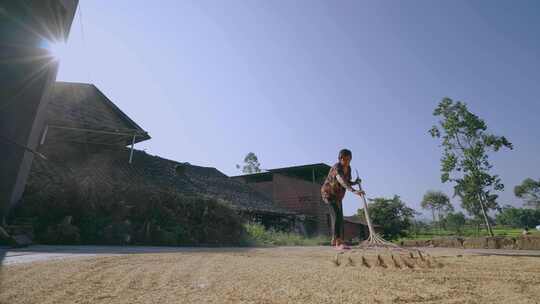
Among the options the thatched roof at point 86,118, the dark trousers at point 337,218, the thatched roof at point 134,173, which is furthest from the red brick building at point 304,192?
the dark trousers at point 337,218

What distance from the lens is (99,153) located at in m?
11.6

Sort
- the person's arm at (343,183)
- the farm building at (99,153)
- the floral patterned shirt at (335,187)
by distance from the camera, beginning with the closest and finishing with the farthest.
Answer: the person's arm at (343,183), the floral patterned shirt at (335,187), the farm building at (99,153)

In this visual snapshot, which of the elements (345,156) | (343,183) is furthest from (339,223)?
(345,156)

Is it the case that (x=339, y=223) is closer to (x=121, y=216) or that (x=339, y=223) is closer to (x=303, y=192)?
(x=121, y=216)

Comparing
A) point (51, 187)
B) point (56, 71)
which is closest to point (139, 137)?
point (51, 187)

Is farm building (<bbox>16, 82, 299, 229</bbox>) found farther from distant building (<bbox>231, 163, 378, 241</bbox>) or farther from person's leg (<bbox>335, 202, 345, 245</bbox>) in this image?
person's leg (<bbox>335, 202, 345, 245</bbox>)

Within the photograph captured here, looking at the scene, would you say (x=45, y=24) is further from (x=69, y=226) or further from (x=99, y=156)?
(x=99, y=156)

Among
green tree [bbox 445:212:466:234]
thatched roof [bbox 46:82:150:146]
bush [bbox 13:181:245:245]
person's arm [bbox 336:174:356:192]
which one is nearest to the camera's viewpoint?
person's arm [bbox 336:174:356:192]

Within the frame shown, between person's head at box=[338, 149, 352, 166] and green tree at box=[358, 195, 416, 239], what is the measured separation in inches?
906

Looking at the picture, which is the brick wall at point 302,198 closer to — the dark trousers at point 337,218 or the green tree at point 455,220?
the dark trousers at point 337,218

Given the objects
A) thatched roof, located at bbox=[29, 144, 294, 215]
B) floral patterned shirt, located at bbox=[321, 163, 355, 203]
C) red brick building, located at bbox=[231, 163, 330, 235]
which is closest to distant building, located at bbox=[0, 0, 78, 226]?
thatched roof, located at bbox=[29, 144, 294, 215]

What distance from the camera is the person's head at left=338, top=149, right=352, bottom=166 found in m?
4.22

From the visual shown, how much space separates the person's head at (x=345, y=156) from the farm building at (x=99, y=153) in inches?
253

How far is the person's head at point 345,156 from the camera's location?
422cm
